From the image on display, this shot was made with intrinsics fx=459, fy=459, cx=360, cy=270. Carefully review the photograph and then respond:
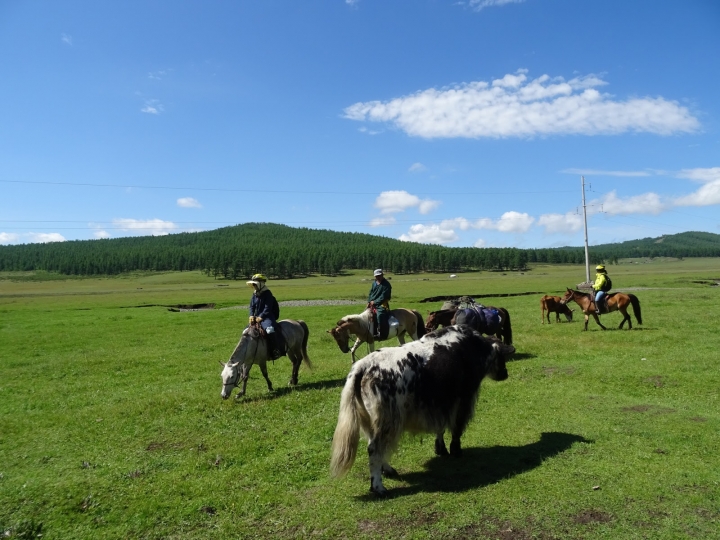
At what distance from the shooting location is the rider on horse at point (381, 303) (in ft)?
48.7

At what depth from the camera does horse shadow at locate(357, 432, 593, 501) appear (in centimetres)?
634

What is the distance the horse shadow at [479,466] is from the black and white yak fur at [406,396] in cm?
26

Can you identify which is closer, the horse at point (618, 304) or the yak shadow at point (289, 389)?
the yak shadow at point (289, 389)

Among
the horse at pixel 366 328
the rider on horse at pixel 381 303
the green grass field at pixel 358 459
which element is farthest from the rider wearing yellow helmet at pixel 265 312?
the rider on horse at pixel 381 303

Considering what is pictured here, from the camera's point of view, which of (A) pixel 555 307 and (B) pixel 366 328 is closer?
(B) pixel 366 328

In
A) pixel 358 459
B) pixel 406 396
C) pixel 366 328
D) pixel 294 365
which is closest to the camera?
pixel 406 396

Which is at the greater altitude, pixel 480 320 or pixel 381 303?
pixel 381 303

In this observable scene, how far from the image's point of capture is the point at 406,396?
6543mm

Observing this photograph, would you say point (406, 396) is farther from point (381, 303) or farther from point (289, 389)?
point (381, 303)

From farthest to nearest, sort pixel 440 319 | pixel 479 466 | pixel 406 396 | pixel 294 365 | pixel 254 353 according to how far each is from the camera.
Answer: pixel 440 319 < pixel 294 365 < pixel 254 353 < pixel 479 466 < pixel 406 396

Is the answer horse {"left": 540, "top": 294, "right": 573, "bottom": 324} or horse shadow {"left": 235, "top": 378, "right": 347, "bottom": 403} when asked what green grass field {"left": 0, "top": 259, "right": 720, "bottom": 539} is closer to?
horse shadow {"left": 235, "top": 378, "right": 347, "bottom": 403}

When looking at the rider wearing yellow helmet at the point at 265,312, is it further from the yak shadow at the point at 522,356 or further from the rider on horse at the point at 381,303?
the yak shadow at the point at 522,356

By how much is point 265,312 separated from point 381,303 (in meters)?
4.11

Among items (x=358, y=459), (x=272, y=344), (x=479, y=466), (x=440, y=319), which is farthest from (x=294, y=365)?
(x=479, y=466)
